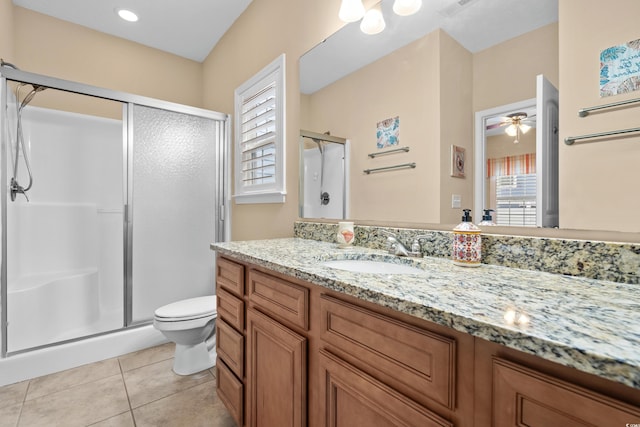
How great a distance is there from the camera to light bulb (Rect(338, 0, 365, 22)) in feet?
4.66

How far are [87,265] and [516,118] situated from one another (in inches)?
135

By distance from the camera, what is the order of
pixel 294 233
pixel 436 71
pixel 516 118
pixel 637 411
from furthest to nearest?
pixel 294 233 → pixel 436 71 → pixel 516 118 → pixel 637 411

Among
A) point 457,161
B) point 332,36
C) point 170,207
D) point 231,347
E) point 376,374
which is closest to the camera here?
point 376,374

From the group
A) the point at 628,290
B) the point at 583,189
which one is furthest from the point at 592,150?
the point at 628,290

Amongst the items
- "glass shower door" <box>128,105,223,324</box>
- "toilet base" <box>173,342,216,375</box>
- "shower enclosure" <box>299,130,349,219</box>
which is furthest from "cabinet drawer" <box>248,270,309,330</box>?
"glass shower door" <box>128,105,223,324</box>

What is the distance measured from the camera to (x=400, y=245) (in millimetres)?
1199

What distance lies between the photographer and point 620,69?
753 millimetres

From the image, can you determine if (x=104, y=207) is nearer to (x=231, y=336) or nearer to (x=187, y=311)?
(x=187, y=311)

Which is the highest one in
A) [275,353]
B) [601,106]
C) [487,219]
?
[601,106]

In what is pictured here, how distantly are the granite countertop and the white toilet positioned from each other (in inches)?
45.2

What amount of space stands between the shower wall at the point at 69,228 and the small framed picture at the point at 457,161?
267cm

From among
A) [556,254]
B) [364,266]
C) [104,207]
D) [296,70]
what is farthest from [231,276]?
[104,207]

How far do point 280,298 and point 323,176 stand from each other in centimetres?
91

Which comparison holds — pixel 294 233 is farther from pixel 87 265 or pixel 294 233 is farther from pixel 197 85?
pixel 197 85
